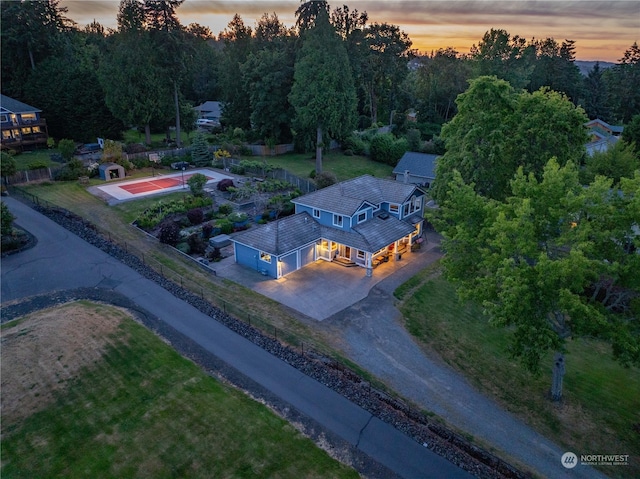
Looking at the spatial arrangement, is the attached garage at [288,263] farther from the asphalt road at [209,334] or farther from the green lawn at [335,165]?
the green lawn at [335,165]

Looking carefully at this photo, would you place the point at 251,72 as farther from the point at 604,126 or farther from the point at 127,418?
the point at 604,126

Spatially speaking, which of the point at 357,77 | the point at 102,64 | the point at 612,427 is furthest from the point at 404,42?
the point at 612,427

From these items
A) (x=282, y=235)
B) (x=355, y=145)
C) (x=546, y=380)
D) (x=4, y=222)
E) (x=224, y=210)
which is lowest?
(x=546, y=380)

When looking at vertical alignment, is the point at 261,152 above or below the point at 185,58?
below

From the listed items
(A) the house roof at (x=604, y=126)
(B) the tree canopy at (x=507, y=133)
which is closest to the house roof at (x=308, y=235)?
(B) the tree canopy at (x=507, y=133)

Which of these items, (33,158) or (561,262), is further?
(33,158)

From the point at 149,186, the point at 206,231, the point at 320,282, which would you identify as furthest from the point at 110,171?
the point at 320,282

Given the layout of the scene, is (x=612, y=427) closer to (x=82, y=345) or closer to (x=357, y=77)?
(x=82, y=345)
